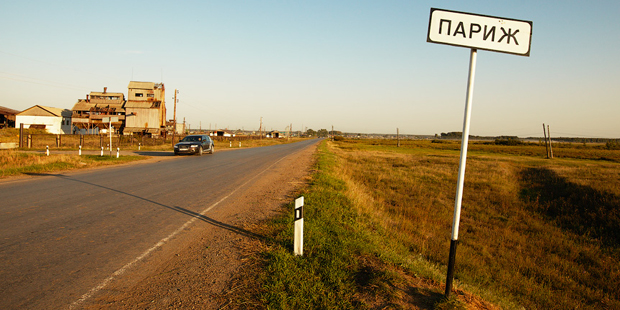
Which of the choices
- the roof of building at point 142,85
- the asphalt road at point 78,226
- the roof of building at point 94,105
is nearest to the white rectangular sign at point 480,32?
the asphalt road at point 78,226

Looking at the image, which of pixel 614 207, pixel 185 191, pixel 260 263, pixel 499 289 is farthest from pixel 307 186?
pixel 614 207

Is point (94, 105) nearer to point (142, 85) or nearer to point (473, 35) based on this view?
point (142, 85)

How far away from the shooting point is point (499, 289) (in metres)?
7.47

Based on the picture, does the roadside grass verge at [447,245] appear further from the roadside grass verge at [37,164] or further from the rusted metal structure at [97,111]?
the rusted metal structure at [97,111]

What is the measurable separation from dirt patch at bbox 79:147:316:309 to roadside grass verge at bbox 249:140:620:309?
0.48 m

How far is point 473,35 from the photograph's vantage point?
3385mm

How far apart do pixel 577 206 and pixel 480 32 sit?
1835 cm

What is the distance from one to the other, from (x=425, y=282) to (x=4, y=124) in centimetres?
7393

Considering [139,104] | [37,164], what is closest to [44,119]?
[139,104]

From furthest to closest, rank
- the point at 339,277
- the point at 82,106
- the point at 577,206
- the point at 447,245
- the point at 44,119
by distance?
the point at 82,106 < the point at 44,119 < the point at 577,206 < the point at 447,245 < the point at 339,277

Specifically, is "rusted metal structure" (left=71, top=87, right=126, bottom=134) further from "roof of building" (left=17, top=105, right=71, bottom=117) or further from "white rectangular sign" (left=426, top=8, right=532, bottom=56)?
"white rectangular sign" (left=426, top=8, right=532, bottom=56)

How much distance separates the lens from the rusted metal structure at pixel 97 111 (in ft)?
187

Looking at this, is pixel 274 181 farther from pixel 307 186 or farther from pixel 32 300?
pixel 32 300

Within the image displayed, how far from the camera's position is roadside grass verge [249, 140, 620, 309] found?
12.8ft
